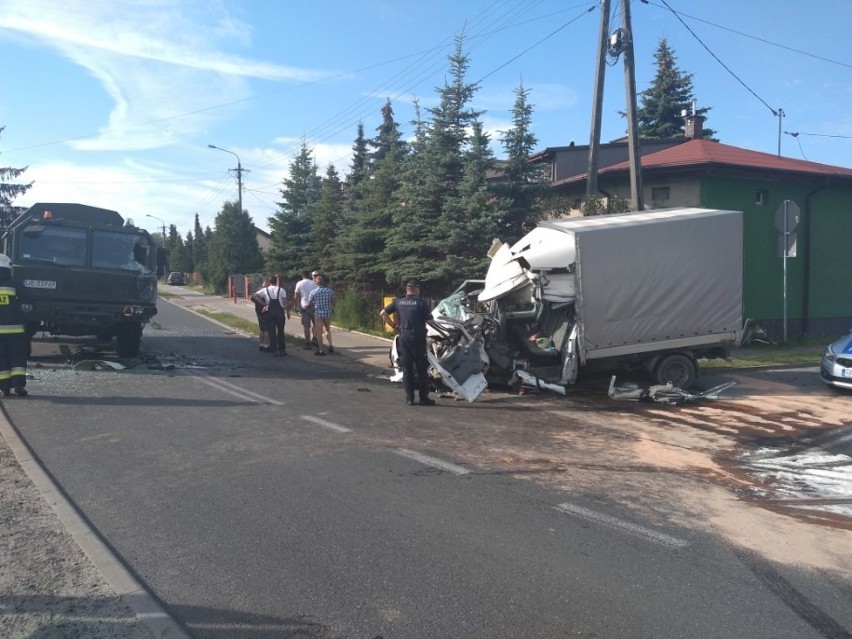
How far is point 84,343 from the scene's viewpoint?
51.4 feet

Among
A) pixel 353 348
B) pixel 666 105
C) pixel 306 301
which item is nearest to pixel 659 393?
pixel 353 348

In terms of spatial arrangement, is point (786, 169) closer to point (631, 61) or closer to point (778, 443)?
point (631, 61)

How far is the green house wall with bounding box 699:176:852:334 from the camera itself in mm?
19469

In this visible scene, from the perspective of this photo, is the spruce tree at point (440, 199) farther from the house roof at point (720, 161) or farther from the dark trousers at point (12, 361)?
the dark trousers at point (12, 361)

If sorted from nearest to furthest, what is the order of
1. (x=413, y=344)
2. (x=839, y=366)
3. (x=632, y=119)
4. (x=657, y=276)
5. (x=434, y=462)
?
(x=434, y=462)
(x=413, y=344)
(x=657, y=276)
(x=839, y=366)
(x=632, y=119)

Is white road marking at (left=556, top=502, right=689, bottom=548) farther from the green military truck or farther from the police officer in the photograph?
the green military truck

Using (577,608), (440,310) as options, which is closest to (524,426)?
(440,310)

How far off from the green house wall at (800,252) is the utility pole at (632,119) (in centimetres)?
541

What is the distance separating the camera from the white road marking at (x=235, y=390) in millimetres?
9770

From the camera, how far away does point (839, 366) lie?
1096cm

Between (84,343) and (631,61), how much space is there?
13.5 meters

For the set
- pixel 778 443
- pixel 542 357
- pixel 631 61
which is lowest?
pixel 778 443

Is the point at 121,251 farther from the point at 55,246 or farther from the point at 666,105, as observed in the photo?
the point at 666,105

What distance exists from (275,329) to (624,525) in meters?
11.9
